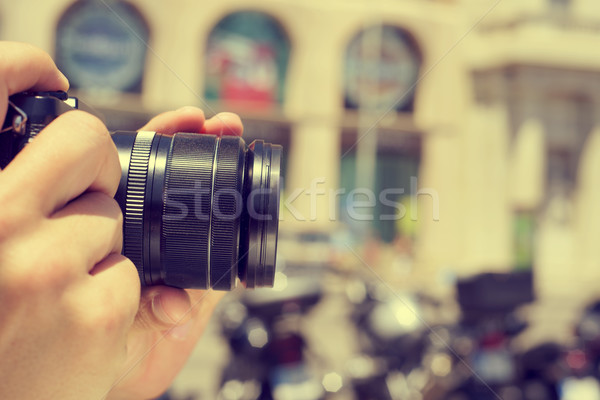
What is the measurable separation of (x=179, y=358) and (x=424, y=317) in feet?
9.76

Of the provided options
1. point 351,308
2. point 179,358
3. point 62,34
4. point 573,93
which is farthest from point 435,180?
point 179,358

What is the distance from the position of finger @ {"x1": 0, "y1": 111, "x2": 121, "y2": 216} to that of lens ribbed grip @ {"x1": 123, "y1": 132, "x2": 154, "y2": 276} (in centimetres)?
36

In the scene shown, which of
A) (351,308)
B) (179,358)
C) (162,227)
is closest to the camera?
(162,227)

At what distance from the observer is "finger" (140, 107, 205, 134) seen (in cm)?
148

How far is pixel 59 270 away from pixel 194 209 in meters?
0.56

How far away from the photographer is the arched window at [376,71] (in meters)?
15.9

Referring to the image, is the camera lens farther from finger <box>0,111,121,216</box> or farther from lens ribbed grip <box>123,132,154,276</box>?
finger <box>0,111,121,216</box>

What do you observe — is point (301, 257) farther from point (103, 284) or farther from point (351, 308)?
point (103, 284)

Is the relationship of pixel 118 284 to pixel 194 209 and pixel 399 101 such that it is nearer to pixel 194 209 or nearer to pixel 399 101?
pixel 194 209

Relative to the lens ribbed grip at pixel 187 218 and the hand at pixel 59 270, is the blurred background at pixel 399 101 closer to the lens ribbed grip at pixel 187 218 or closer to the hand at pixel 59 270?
the lens ribbed grip at pixel 187 218

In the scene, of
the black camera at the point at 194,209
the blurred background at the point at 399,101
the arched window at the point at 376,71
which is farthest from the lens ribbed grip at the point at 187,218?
the arched window at the point at 376,71

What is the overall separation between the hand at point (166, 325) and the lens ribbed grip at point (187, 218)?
5 cm

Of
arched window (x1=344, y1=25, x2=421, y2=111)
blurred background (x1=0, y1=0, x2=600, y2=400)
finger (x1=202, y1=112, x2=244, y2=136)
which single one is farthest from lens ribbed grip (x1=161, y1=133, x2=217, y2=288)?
arched window (x1=344, y1=25, x2=421, y2=111)

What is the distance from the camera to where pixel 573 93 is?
53.5 feet
